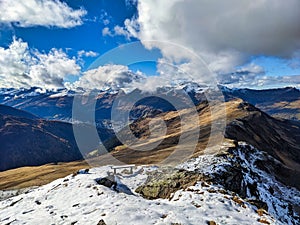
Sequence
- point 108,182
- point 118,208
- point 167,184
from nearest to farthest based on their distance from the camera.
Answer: point 118,208
point 167,184
point 108,182

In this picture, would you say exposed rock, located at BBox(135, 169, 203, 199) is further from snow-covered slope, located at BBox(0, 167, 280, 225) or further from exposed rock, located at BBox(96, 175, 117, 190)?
exposed rock, located at BBox(96, 175, 117, 190)

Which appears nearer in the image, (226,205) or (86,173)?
(226,205)

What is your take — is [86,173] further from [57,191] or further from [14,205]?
[14,205]

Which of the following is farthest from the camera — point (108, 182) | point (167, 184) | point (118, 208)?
point (108, 182)

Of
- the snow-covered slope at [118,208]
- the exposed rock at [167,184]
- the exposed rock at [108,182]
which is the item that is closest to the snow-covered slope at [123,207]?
the snow-covered slope at [118,208]

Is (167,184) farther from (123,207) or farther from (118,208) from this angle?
(118,208)

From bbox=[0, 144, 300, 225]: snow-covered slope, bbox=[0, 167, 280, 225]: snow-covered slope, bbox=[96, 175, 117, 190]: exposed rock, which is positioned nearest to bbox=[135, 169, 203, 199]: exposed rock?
bbox=[0, 144, 300, 225]: snow-covered slope

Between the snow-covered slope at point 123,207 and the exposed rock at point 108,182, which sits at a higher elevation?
the exposed rock at point 108,182

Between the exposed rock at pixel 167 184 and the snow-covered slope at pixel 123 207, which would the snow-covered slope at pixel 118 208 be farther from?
the exposed rock at pixel 167 184

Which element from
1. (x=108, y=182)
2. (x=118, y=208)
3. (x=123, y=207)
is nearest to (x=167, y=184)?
(x=108, y=182)

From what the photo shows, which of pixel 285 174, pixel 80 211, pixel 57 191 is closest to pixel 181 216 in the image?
pixel 80 211

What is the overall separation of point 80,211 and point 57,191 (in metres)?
7.69

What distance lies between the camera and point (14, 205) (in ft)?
84.6

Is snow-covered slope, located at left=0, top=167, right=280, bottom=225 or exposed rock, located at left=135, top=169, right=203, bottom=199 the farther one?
exposed rock, located at left=135, top=169, right=203, bottom=199
